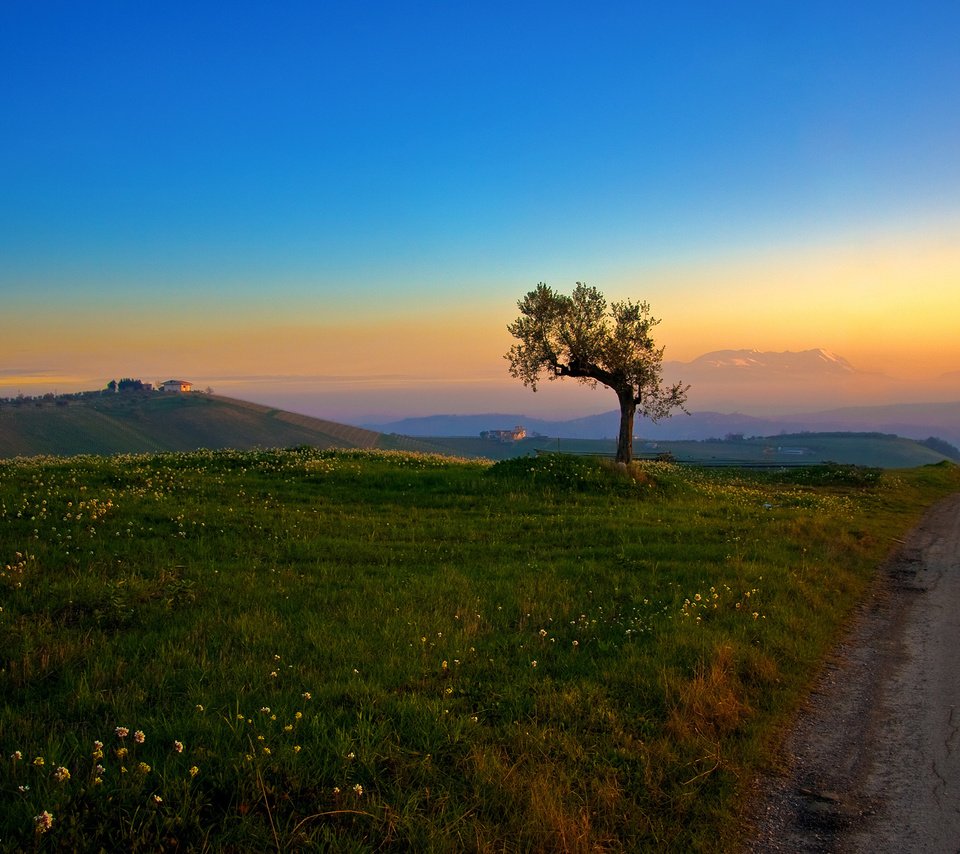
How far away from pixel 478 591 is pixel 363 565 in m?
3.18

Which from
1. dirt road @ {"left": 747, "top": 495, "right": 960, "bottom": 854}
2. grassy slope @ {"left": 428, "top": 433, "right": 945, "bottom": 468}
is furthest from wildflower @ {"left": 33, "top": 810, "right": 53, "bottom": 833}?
grassy slope @ {"left": 428, "top": 433, "right": 945, "bottom": 468}

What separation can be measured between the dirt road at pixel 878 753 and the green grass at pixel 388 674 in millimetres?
418

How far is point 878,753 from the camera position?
777 centimetres

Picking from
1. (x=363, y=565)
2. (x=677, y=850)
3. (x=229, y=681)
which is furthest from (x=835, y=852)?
(x=363, y=565)

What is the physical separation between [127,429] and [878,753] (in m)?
180

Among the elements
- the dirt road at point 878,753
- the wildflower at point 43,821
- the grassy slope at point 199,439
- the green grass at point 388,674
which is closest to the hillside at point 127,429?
the grassy slope at point 199,439

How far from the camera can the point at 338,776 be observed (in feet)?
19.2

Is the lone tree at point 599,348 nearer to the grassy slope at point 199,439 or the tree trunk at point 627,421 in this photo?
the tree trunk at point 627,421

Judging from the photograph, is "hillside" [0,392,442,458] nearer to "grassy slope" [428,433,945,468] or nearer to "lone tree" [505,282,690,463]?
"grassy slope" [428,433,945,468]

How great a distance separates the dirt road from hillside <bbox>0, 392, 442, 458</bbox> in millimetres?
119855

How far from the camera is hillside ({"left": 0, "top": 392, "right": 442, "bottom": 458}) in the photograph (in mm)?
140100

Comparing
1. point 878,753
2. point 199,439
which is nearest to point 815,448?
point 199,439

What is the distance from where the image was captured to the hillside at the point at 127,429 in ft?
460

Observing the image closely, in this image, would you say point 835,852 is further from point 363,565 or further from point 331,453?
point 331,453
